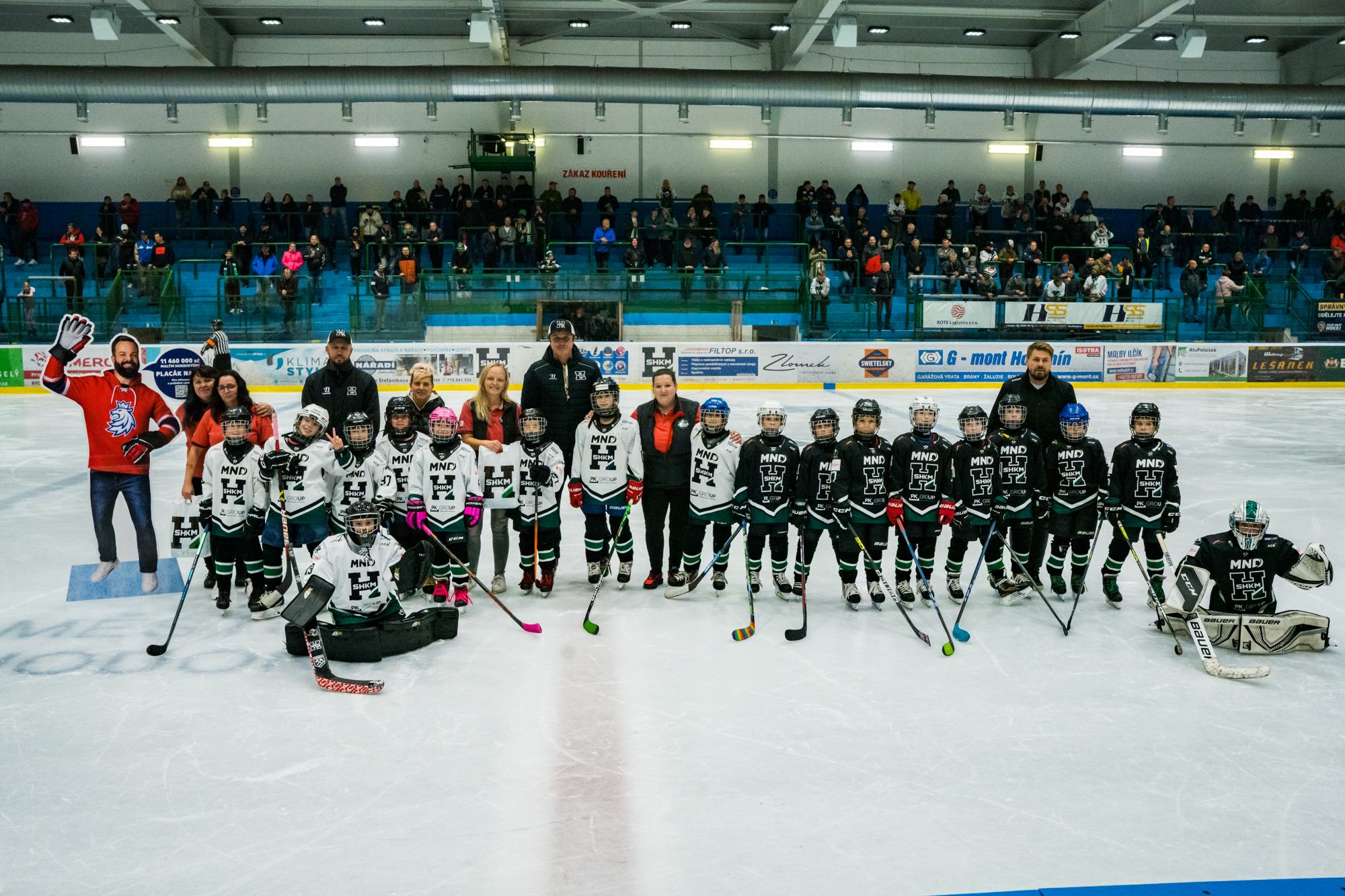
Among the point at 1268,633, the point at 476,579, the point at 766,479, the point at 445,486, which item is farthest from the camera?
the point at 766,479

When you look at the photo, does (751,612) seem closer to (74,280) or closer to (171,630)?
(171,630)

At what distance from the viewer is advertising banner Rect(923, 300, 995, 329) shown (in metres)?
20.0

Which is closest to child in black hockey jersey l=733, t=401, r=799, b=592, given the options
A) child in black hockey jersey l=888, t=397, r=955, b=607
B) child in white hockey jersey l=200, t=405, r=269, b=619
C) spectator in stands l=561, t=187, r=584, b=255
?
child in black hockey jersey l=888, t=397, r=955, b=607

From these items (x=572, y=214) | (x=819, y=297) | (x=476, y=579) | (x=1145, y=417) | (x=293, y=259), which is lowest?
(x=476, y=579)

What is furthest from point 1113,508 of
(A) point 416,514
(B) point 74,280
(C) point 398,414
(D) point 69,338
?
(B) point 74,280

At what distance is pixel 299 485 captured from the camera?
6.29 meters

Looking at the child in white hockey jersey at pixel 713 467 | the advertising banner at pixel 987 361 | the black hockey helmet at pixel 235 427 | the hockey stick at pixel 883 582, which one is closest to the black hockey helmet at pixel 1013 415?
the hockey stick at pixel 883 582

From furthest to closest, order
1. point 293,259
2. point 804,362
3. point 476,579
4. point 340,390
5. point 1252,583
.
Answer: point 293,259
point 804,362
point 340,390
point 476,579
point 1252,583

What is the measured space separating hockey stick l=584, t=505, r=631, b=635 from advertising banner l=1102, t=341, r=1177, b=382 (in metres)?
15.8

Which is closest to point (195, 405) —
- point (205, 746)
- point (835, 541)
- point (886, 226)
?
point (205, 746)

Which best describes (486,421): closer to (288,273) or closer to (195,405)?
(195,405)

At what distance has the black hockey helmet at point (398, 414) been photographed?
6348mm

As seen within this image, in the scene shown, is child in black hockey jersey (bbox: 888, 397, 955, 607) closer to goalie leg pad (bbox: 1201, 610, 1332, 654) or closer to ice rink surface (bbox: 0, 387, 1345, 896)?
ice rink surface (bbox: 0, 387, 1345, 896)

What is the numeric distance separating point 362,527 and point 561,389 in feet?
6.76
